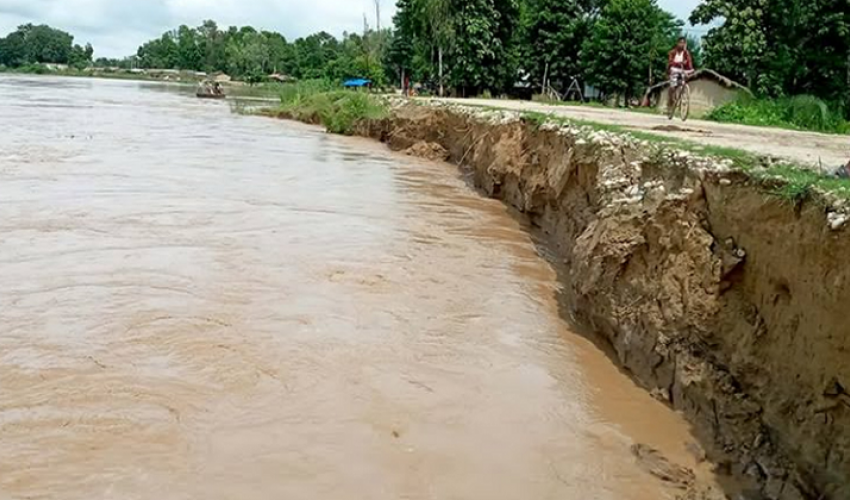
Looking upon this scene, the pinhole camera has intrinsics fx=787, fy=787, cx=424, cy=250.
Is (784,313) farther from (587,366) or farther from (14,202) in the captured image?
(14,202)

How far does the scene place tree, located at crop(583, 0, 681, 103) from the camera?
35.7 metres

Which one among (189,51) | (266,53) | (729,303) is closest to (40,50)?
(189,51)

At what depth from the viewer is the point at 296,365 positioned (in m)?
6.30

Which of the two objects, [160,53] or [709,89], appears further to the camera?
[160,53]

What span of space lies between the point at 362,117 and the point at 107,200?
52.0ft

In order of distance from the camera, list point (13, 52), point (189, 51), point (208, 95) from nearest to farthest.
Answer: point (208, 95)
point (189, 51)
point (13, 52)

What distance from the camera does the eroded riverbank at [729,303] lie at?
4281mm

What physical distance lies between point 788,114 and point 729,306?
513 inches

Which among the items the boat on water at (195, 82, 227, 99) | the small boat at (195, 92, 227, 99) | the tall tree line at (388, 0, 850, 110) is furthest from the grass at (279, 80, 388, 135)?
the boat on water at (195, 82, 227, 99)

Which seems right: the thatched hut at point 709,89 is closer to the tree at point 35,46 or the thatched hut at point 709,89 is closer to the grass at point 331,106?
the grass at point 331,106

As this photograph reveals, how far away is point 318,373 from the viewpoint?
243 inches

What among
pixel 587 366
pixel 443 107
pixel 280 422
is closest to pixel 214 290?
pixel 280 422

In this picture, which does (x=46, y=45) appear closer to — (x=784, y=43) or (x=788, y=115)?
(x=784, y=43)

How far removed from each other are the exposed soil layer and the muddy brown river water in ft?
1.17
